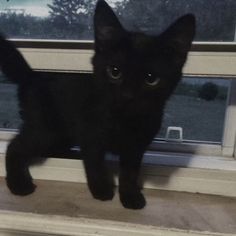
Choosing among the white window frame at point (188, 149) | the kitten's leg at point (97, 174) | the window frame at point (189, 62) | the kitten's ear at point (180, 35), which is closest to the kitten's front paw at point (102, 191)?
the kitten's leg at point (97, 174)

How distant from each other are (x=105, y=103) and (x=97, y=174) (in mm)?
159

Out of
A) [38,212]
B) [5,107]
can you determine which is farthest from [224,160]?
[5,107]

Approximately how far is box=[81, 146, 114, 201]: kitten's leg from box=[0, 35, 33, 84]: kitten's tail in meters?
0.24

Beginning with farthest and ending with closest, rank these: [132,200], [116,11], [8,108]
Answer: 1. [8,108]
2. [116,11]
3. [132,200]

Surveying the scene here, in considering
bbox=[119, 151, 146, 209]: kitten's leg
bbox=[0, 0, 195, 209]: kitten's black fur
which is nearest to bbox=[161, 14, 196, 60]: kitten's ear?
bbox=[0, 0, 195, 209]: kitten's black fur

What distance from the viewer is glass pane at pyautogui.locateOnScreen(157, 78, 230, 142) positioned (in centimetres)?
93

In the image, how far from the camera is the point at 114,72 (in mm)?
716

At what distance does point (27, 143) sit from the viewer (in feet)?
2.79

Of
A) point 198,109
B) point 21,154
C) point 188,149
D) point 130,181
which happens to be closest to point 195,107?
point 198,109

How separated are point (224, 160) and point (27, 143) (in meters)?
0.50

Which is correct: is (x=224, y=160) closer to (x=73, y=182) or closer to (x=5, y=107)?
(x=73, y=182)

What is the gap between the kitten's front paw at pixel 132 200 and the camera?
31.8 inches

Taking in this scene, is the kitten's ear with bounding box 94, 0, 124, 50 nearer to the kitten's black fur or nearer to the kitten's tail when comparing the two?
the kitten's black fur

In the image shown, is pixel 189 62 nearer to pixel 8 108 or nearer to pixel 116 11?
pixel 116 11
